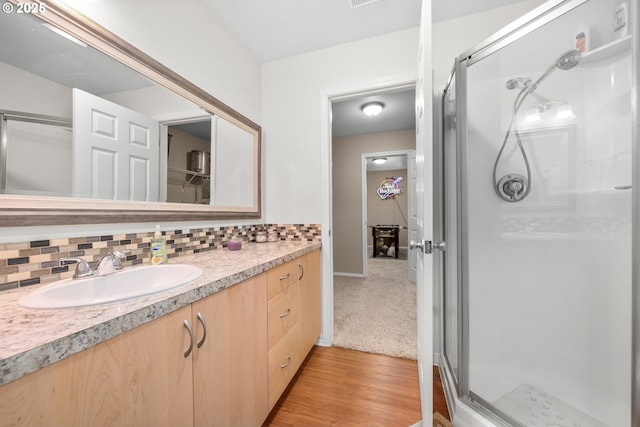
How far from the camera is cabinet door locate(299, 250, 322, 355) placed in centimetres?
159

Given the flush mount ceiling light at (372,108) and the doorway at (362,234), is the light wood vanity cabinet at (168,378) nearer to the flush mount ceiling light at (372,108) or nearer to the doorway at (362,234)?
the doorway at (362,234)

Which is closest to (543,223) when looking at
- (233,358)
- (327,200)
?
(327,200)

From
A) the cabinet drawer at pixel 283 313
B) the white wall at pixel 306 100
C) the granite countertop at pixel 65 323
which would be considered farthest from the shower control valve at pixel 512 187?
the granite countertop at pixel 65 323

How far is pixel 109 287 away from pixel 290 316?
0.87m

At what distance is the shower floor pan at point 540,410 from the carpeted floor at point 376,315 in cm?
63

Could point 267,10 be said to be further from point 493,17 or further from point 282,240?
point 282,240

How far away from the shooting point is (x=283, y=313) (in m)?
1.32

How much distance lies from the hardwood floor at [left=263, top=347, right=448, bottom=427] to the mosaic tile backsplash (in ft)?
3.47

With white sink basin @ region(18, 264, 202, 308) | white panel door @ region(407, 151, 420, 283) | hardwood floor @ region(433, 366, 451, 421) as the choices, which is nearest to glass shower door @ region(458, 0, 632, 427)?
hardwood floor @ region(433, 366, 451, 421)

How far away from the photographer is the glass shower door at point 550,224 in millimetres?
1137

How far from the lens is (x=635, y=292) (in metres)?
0.84

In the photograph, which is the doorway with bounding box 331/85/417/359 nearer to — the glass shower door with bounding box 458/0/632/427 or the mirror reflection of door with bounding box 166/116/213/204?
the glass shower door with bounding box 458/0/632/427

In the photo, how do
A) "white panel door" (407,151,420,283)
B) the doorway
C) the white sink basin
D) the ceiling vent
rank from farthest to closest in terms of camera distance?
1. "white panel door" (407,151,420,283)
2. the doorway
3. the ceiling vent
4. the white sink basin

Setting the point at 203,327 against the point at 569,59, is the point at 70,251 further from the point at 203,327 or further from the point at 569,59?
the point at 569,59
